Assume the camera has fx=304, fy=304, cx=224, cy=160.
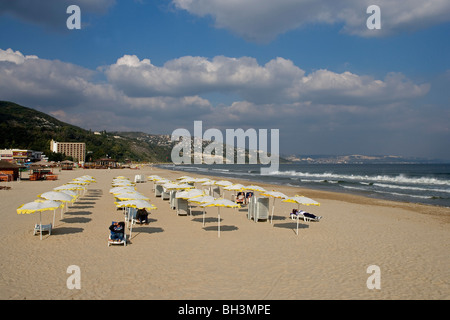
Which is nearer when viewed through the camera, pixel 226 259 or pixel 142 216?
pixel 226 259

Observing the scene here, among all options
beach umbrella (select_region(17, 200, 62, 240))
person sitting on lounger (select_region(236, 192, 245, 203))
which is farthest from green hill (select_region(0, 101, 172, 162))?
beach umbrella (select_region(17, 200, 62, 240))

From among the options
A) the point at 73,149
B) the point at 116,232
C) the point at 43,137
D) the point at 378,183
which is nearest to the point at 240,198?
the point at 116,232

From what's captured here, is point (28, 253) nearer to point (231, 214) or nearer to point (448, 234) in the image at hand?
point (231, 214)

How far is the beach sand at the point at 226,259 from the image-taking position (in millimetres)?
5859

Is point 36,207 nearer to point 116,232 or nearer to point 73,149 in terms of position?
point 116,232

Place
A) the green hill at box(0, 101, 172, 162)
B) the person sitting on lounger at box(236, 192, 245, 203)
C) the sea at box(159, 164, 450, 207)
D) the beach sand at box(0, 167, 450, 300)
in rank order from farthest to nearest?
the green hill at box(0, 101, 172, 162) → the sea at box(159, 164, 450, 207) → the person sitting on lounger at box(236, 192, 245, 203) → the beach sand at box(0, 167, 450, 300)

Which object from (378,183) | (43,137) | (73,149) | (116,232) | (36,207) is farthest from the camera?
(73,149)

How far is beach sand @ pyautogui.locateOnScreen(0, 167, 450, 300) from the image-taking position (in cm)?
586

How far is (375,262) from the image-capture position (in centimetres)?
789

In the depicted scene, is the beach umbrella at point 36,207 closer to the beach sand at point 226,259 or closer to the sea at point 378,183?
the beach sand at point 226,259

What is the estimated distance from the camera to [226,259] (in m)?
7.79

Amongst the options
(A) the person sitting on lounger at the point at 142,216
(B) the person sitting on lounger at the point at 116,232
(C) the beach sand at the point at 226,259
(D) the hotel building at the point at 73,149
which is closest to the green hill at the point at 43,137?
(D) the hotel building at the point at 73,149

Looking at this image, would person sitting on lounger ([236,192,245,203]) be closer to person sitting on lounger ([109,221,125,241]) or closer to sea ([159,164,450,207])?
person sitting on lounger ([109,221,125,241])

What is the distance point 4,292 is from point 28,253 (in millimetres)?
2648
